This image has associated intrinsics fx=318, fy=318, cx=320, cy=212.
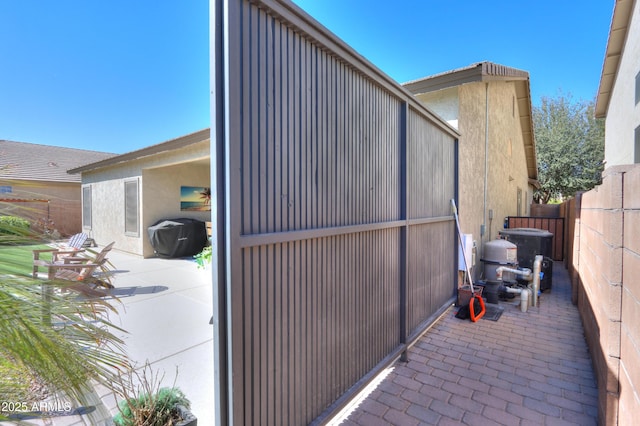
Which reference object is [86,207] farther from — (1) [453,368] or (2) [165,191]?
(1) [453,368]

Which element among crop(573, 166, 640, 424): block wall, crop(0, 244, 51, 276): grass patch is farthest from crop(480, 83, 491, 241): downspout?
crop(0, 244, 51, 276): grass patch

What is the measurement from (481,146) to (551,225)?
440 centimetres

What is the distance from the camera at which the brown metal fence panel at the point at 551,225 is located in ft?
A: 29.7

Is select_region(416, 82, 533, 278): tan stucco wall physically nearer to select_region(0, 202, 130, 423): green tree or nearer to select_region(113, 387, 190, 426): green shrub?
select_region(113, 387, 190, 426): green shrub

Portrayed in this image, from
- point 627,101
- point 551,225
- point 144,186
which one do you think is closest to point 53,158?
point 144,186

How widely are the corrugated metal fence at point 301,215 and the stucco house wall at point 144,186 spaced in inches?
226

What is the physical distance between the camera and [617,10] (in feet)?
23.4

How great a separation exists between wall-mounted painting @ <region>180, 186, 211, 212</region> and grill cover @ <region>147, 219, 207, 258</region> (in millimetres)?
1047

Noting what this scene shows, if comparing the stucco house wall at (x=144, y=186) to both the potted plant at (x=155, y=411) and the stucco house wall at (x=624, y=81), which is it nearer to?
the potted plant at (x=155, y=411)

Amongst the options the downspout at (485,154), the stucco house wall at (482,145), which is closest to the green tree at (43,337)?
the stucco house wall at (482,145)

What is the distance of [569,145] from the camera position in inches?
735

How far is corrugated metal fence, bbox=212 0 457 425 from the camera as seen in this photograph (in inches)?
67.7

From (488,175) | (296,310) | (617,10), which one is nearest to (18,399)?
(296,310)

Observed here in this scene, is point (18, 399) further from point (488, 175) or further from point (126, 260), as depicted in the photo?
point (126, 260)
